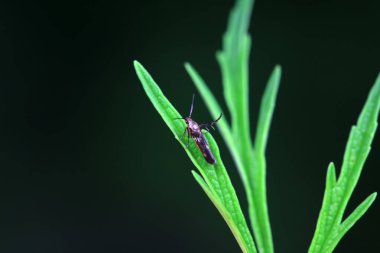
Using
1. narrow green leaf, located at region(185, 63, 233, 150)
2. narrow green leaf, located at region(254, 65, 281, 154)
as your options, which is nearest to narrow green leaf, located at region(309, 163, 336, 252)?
narrow green leaf, located at region(254, 65, 281, 154)

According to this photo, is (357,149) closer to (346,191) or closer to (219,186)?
(346,191)

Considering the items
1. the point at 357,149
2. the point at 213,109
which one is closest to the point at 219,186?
the point at 357,149

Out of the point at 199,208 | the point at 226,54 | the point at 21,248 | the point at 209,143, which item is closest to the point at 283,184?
the point at 199,208

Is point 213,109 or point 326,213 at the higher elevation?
point 213,109

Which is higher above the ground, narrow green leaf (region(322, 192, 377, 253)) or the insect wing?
the insect wing

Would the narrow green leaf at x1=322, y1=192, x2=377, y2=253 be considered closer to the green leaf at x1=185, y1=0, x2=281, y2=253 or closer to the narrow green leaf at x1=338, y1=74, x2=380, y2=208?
the narrow green leaf at x1=338, y1=74, x2=380, y2=208

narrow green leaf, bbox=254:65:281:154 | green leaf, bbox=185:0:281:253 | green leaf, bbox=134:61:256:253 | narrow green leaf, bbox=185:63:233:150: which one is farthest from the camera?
narrow green leaf, bbox=185:63:233:150

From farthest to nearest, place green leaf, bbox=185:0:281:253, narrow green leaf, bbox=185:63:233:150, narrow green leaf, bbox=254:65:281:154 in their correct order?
narrow green leaf, bbox=185:63:233:150 → narrow green leaf, bbox=254:65:281:154 → green leaf, bbox=185:0:281:253

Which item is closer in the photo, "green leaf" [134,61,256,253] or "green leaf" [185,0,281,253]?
"green leaf" [134,61,256,253]
